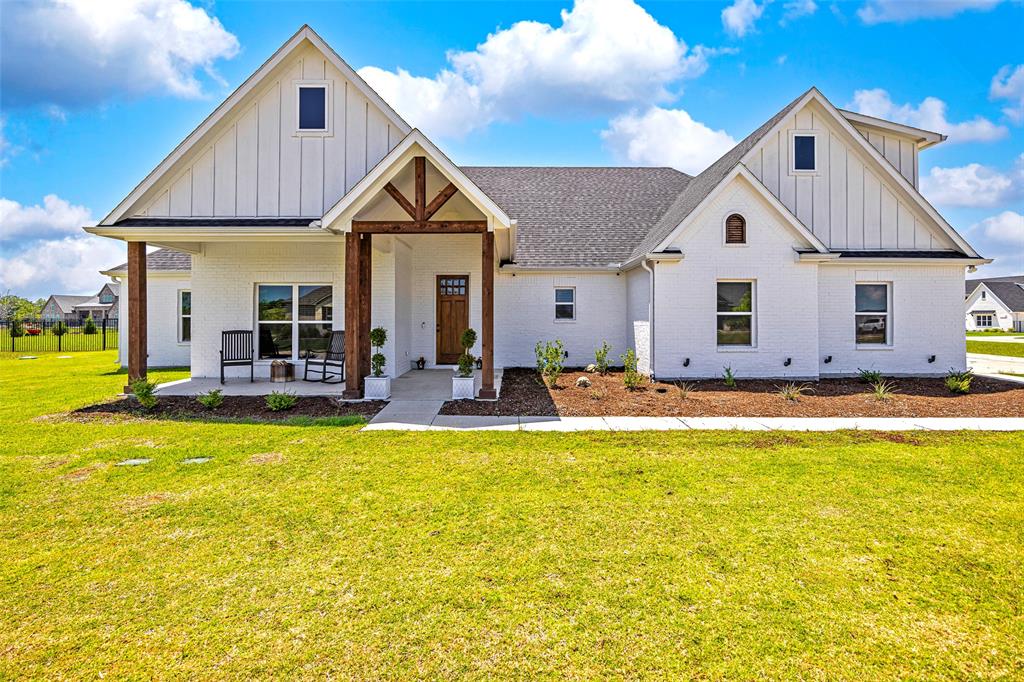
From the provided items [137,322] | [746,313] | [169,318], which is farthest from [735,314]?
[169,318]

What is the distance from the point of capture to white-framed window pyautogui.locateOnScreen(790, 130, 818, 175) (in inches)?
533

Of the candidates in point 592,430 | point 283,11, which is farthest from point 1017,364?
point 283,11

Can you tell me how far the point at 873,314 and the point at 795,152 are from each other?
4.82 meters

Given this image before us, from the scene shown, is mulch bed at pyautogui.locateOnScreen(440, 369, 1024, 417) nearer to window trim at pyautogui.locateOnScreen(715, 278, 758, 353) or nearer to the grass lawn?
window trim at pyautogui.locateOnScreen(715, 278, 758, 353)

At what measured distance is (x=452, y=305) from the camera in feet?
50.8

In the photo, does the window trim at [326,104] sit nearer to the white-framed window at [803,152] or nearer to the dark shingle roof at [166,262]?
the dark shingle roof at [166,262]

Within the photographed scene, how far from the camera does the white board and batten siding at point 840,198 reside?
1352 cm

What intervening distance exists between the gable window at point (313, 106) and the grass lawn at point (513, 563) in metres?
8.28

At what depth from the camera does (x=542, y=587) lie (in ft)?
10.8

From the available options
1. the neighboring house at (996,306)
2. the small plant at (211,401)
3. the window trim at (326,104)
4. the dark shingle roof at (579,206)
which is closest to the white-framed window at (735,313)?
the dark shingle roof at (579,206)

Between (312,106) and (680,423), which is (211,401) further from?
(680,423)

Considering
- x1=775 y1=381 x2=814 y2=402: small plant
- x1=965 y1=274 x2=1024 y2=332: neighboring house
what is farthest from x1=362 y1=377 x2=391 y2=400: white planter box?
x1=965 y1=274 x2=1024 y2=332: neighboring house

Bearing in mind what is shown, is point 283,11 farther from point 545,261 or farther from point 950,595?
point 950,595

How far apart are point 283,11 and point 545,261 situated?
9.15m
